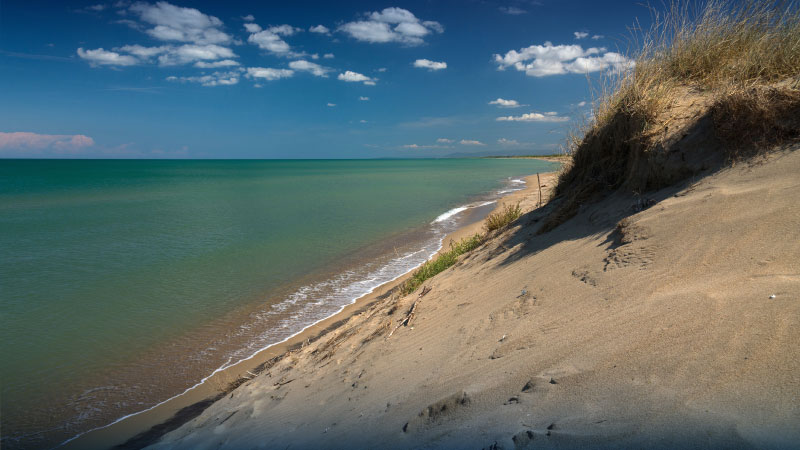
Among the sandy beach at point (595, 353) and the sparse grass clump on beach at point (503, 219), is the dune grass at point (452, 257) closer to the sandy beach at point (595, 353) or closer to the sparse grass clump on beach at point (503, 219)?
the sparse grass clump on beach at point (503, 219)

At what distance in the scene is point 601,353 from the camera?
2.29 m

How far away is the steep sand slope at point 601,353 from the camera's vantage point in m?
1.74

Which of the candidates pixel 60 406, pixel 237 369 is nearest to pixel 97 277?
pixel 60 406

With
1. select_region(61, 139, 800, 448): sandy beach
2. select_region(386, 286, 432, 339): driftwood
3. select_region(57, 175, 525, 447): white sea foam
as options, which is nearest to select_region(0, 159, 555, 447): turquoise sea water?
select_region(57, 175, 525, 447): white sea foam

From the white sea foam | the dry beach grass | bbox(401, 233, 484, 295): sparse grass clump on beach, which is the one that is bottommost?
the white sea foam

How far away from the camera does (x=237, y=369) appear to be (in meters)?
6.30

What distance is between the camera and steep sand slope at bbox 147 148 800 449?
1740mm

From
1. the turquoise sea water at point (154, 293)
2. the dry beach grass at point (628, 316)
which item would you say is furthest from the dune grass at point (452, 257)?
the turquoise sea water at point (154, 293)

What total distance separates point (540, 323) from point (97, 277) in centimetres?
1122

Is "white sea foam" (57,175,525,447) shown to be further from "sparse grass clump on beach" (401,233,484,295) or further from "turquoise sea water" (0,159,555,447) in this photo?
"sparse grass clump on beach" (401,233,484,295)

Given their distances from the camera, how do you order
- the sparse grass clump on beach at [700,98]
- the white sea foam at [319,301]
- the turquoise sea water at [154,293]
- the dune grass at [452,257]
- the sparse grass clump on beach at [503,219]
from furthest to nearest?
the sparse grass clump on beach at [503,219]
the dune grass at [452,257]
the white sea foam at [319,301]
the turquoise sea water at [154,293]
the sparse grass clump on beach at [700,98]

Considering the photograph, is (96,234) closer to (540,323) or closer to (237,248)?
(237,248)

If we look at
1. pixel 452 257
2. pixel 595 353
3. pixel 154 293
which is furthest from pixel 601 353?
pixel 154 293

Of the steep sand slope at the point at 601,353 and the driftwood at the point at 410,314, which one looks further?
the driftwood at the point at 410,314
